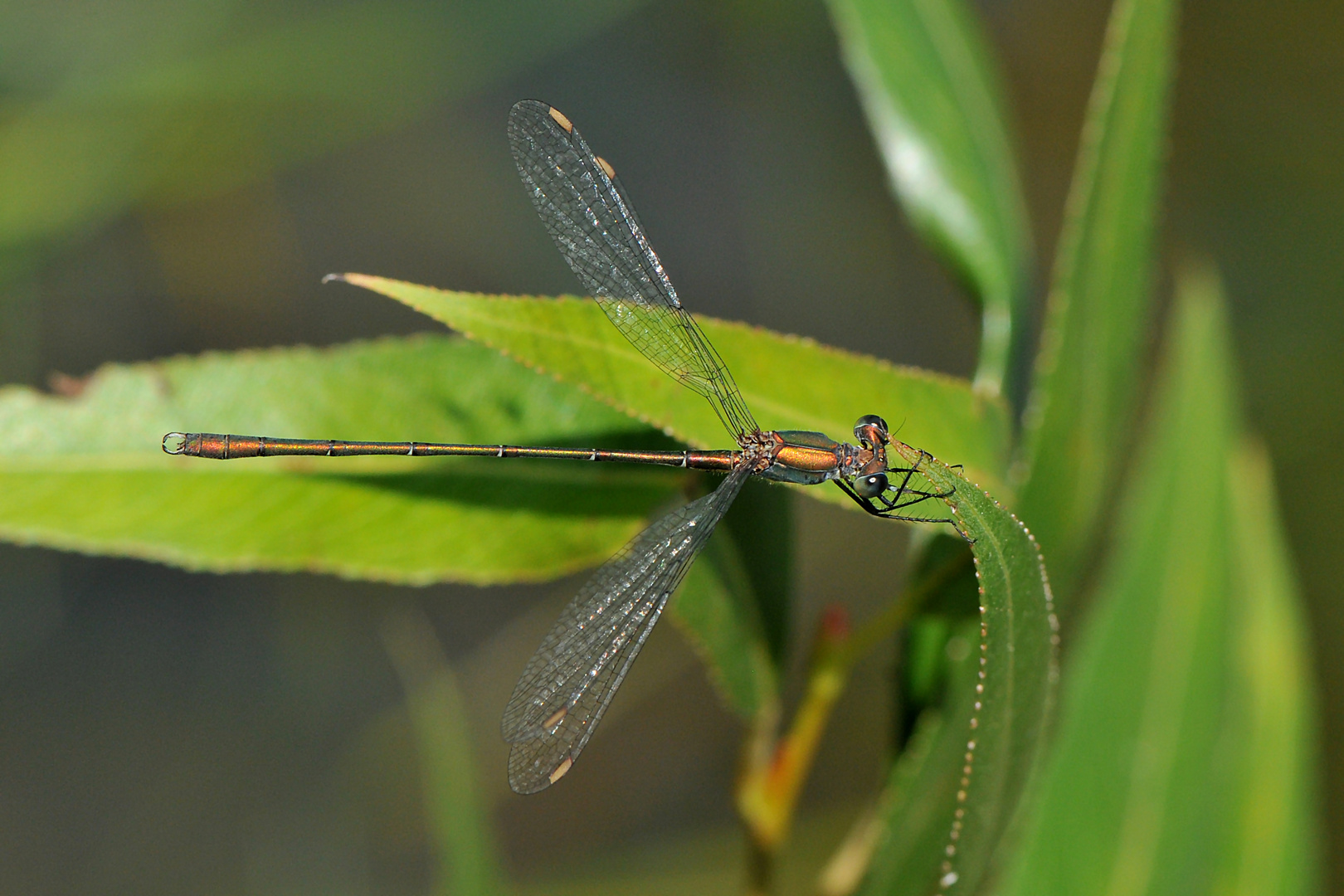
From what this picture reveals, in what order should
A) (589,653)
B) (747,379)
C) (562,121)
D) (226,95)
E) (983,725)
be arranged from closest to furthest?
1. (983,725)
2. (747,379)
3. (589,653)
4. (562,121)
5. (226,95)

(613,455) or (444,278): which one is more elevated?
(444,278)

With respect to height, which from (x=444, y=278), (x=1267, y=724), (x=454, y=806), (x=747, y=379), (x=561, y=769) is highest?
(x=444, y=278)

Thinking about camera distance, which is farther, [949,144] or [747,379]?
[949,144]

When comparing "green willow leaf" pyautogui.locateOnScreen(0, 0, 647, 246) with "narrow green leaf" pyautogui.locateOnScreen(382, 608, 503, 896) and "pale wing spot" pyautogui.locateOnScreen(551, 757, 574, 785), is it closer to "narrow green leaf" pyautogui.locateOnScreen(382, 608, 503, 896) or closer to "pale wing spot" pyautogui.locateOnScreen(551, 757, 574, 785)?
"narrow green leaf" pyautogui.locateOnScreen(382, 608, 503, 896)

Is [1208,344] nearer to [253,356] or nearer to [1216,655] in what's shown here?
[1216,655]

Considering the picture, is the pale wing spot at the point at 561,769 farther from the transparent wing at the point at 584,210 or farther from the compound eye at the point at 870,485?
the transparent wing at the point at 584,210

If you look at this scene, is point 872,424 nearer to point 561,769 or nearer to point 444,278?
point 561,769

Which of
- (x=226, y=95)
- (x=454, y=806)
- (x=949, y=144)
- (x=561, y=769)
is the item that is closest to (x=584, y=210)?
(x=949, y=144)
